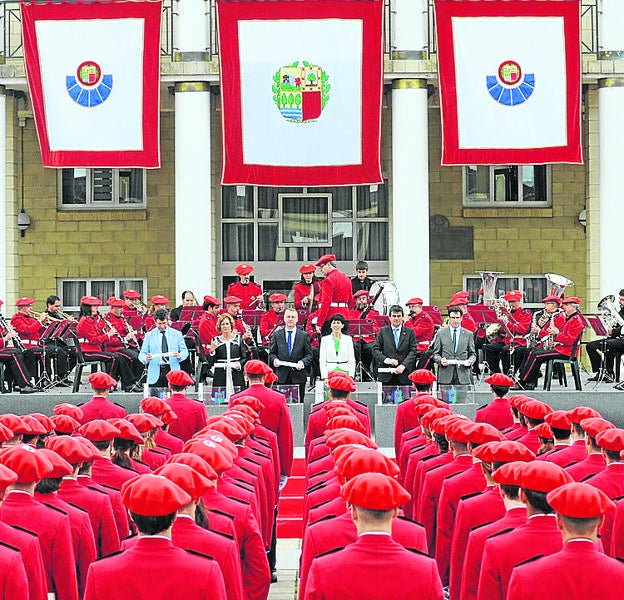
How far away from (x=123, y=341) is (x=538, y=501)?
56.6ft

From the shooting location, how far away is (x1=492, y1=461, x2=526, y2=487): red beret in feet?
23.0

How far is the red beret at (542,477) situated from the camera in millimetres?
6574

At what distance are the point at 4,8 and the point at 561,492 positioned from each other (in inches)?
1010

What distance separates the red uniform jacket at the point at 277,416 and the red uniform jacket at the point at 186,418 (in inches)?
19.3

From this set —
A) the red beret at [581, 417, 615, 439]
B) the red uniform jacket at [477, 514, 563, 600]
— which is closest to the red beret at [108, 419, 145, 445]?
the red beret at [581, 417, 615, 439]

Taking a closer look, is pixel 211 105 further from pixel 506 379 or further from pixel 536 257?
pixel 506 379

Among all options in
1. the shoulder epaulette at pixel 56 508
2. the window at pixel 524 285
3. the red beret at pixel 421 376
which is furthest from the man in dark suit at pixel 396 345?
the shoulder epaulette at pixel 56 508

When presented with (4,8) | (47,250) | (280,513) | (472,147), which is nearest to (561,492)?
(280,513)

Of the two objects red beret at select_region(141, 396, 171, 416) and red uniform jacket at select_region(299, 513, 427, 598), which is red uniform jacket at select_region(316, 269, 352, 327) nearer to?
red beret at select_region(141, 396, 171, 416)

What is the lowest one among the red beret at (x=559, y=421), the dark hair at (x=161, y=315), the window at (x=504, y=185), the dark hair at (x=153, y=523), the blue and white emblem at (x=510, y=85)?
the red beret at (x=559, y=421)

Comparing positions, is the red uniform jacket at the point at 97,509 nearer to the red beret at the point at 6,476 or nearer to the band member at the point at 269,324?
the red beret at the point at 6,476

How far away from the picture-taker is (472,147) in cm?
2573

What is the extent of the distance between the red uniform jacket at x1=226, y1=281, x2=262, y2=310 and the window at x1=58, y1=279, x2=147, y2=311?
7.92 m

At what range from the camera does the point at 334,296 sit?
22.4 meters
